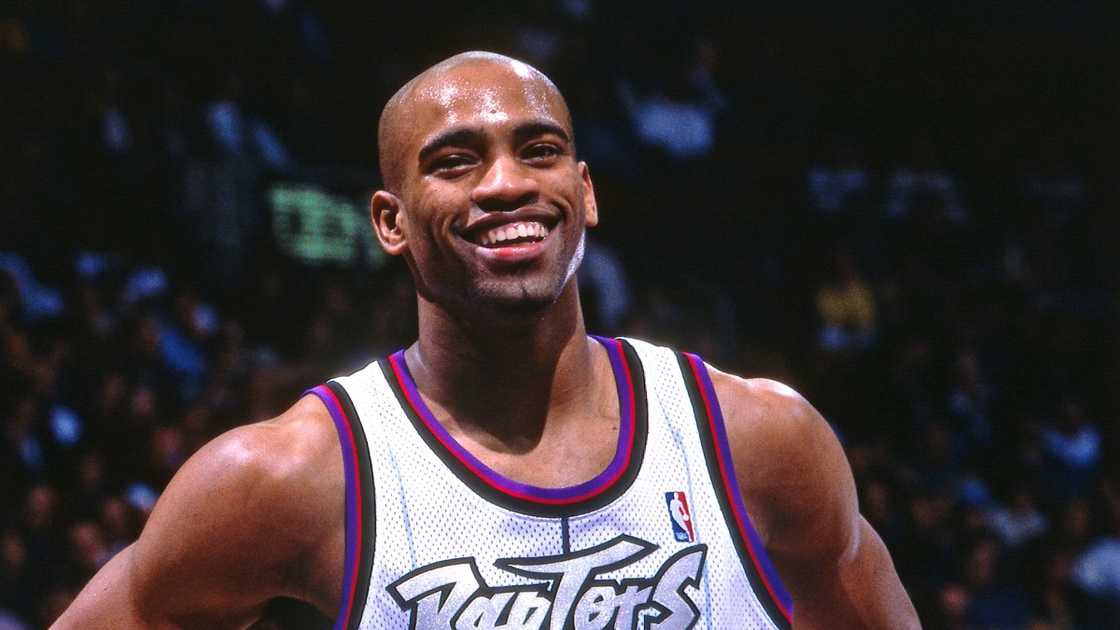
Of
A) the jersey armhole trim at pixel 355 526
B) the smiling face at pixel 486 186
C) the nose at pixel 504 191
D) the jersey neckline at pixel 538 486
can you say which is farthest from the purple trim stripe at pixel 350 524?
the nose at pixel 504 191

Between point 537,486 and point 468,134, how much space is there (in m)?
0.55

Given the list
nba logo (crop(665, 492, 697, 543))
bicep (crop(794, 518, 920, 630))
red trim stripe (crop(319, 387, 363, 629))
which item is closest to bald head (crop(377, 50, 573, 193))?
red trim stripe (crop(319, 387, 363, 629))

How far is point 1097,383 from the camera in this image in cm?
1005

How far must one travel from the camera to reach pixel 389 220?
2.53m

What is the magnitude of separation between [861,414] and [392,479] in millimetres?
7067

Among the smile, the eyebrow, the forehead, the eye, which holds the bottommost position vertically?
the smile

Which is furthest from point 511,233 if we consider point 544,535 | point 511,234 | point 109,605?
point 109,605

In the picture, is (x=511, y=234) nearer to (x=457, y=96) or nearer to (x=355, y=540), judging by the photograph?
(x=457, y=96)

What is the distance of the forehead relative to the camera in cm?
239

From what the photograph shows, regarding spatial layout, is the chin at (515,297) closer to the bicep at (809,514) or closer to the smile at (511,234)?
the smile at (511,234)

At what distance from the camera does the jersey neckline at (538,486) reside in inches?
91.8

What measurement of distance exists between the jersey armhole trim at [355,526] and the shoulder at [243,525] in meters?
0.02

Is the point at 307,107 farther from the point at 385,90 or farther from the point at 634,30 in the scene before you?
the point at 634,30

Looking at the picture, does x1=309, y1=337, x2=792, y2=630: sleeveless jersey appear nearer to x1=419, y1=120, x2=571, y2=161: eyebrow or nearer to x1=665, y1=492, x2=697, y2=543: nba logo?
x1=665, y1=492, x2=697, y2=543: nba logo
